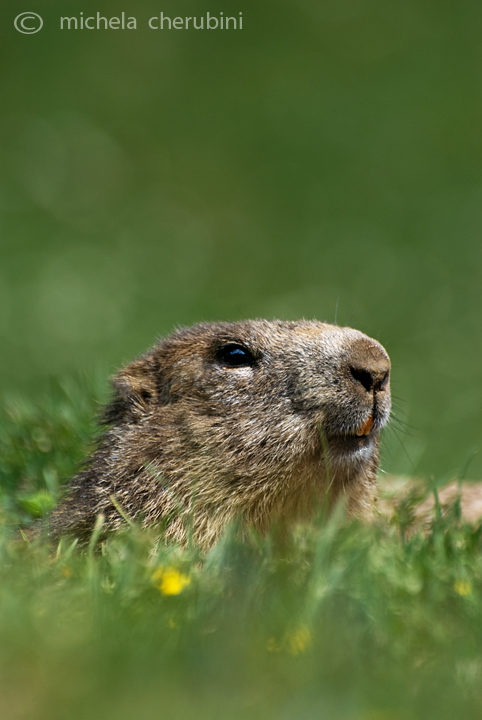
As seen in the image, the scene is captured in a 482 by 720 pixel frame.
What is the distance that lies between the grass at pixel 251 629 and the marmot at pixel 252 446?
1.41ft

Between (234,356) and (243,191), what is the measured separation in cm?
1168

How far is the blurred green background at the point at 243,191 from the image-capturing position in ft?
39.7

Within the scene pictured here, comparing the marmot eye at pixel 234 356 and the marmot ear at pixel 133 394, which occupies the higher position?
the marmot eye at pixel 234 356

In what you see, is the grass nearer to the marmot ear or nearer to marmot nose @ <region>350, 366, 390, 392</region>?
marmot nose @ <region>350, 366, 390, 392</region>

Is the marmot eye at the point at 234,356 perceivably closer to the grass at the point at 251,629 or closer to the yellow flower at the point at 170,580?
the grass at the point at 251,629

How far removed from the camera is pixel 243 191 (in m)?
16.3

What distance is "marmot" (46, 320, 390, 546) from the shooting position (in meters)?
4.49

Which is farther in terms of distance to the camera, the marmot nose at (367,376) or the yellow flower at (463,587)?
the marmot nose at (367,376)

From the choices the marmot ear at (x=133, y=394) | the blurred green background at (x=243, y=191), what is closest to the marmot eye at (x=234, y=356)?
the marmot ear at (x=133, y=394)

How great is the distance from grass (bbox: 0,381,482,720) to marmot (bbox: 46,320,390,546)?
43 cm

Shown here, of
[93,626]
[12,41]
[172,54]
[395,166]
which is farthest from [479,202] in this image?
[93,626]

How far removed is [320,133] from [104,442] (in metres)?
13.3

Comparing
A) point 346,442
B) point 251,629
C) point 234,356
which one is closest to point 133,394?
point 234,356

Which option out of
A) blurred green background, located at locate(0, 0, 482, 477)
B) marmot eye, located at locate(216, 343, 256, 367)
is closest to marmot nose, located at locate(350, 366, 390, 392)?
marmot eye, located at locate(216, 343, 256, 367)
